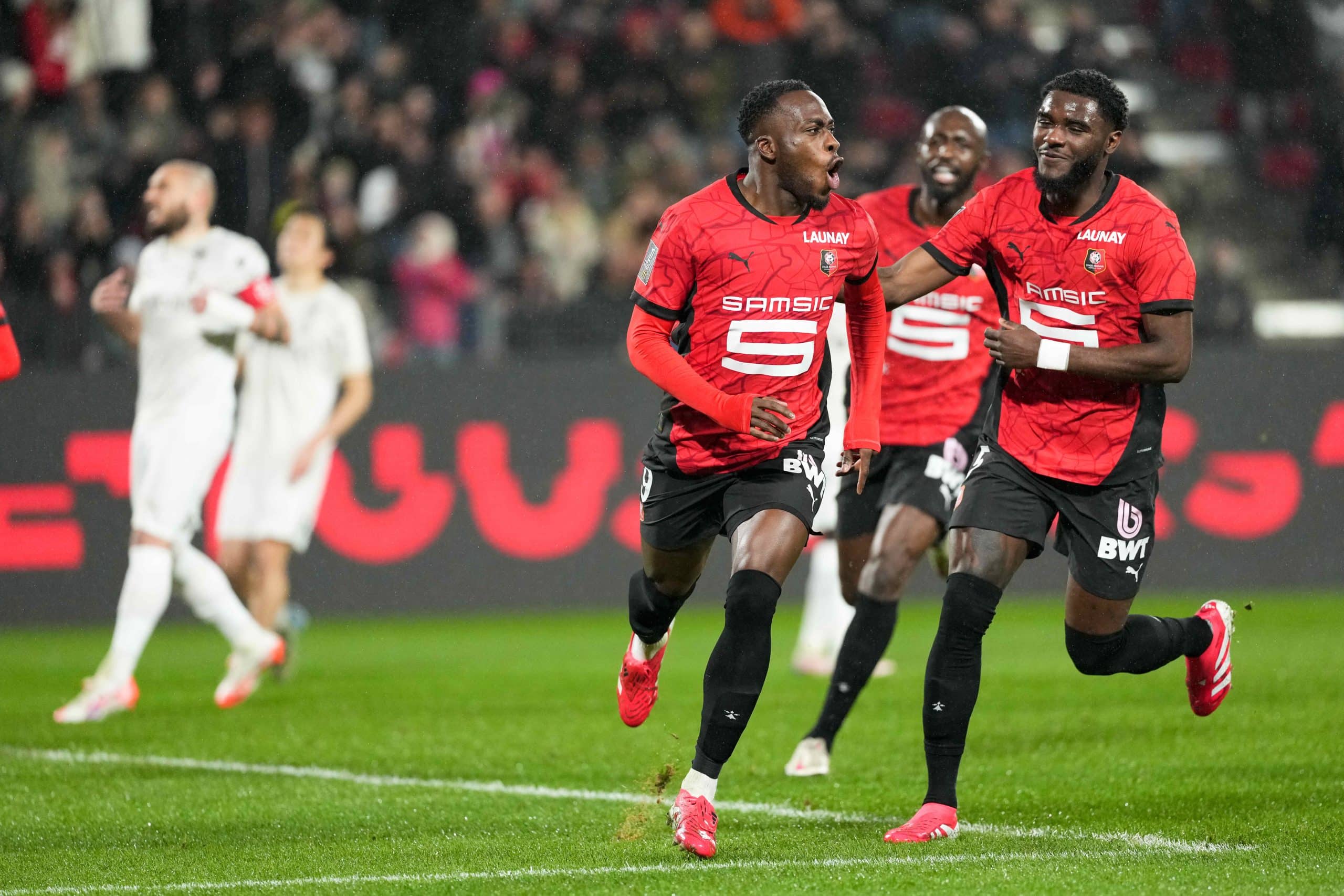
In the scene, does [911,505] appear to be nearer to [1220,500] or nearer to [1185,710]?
[1185,710]

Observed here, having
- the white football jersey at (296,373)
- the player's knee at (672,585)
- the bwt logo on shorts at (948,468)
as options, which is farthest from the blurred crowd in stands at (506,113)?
the player's knee at (672,585)

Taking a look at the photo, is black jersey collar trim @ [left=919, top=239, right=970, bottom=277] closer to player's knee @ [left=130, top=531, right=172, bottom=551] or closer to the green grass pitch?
the green grass pitch

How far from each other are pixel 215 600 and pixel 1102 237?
577 cm

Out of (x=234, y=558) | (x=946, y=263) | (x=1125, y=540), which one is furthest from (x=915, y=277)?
(x=234, y=558)

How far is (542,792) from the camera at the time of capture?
6797 millimetres

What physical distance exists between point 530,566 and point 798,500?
26.0 ft

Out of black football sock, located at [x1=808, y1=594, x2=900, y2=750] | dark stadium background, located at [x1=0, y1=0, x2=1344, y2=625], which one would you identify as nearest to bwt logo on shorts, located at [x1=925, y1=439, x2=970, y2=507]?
black football sock, located at [x1=808, y1=594, x2=900, y2=750]

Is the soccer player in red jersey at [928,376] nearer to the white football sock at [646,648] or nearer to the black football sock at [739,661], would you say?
the white football sock at [646,648]

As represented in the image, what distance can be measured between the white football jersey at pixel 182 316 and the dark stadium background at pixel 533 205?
341 centimetres

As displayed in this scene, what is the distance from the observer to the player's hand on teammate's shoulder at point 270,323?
9.64m

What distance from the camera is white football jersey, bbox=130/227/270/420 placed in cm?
970

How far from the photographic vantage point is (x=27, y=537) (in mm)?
12992

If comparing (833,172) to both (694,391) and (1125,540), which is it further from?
(1125,540)

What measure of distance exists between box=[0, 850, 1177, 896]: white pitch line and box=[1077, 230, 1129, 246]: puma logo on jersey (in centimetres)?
184
